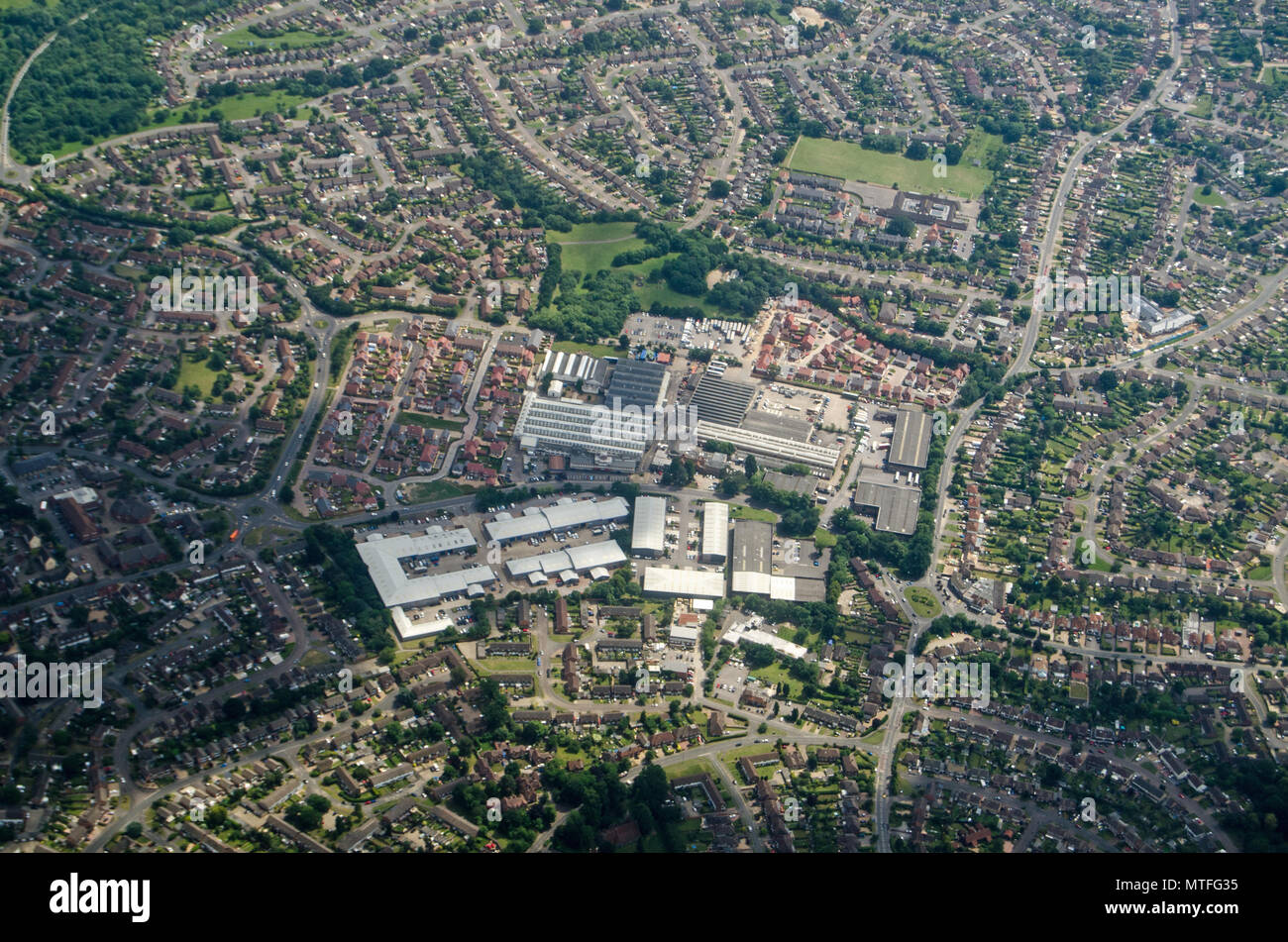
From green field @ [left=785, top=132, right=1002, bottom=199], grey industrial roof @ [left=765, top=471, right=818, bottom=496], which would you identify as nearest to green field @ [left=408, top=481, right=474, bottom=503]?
grey industrial roof @ [left=765, top=471, right=818, bottom=496]

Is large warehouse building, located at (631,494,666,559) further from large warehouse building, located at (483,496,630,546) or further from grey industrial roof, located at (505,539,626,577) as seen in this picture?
grey industrial roof, located at (505,539,626,577)

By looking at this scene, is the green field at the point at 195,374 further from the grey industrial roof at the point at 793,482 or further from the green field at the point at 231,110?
the grey industrial roof at the point at 793,482

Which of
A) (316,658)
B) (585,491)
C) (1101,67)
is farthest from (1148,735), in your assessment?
(1101,67)

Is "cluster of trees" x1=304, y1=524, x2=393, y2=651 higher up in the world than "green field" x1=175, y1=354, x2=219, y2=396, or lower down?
lower down

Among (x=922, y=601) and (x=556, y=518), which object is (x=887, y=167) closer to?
(x=922, y=601)

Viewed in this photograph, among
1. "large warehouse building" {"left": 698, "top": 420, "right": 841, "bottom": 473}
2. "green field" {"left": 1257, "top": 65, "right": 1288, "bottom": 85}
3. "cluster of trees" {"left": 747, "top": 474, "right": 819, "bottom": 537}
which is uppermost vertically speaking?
"green field" {"left": 1257, "top": 65, "right": 1288, "bottom": 85}
